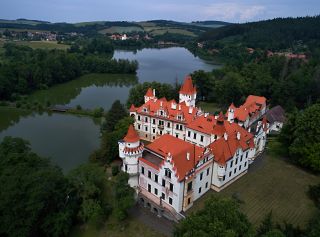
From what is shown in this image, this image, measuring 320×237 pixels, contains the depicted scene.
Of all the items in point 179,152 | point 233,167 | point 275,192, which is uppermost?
point 179,152

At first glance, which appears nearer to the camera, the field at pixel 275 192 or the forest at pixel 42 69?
the field at pixel 275 192

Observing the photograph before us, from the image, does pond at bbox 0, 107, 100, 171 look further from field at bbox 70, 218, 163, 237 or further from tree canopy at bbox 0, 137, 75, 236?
field at bbox 70, 218, 163, 237

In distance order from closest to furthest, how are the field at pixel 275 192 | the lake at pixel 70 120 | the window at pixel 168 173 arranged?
the window at pixel 168 173
the field at pixel 275 192
the lake at pixel 70 120

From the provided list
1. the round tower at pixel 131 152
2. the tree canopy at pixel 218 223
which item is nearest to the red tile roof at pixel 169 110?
the round tower at pixel 131 152

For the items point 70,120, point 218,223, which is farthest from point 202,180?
point 70,120

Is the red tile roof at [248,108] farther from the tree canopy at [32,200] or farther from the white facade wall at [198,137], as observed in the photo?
the tree canopy at [32,200]

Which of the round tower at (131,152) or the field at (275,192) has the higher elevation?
the round tower at (131,152)

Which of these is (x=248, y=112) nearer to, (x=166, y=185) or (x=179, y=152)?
(x=179, y=152)
